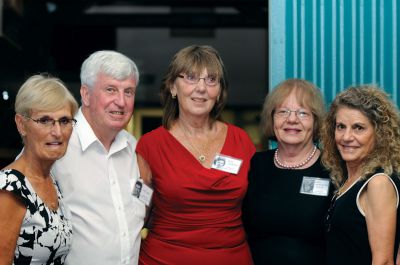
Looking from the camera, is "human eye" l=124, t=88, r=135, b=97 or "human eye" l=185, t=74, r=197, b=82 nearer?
"human eye" l=124, t=88, r=135, b=97

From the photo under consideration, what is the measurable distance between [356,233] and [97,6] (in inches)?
256

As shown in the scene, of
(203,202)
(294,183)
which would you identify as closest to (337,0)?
(294,183)

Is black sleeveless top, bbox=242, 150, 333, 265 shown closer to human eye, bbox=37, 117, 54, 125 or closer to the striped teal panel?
the striped teal panel

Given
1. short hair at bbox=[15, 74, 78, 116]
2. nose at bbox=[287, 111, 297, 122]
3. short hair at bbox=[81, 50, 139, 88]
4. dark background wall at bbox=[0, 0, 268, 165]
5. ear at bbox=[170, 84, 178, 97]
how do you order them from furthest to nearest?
dark background wall at bbox=[0, 0, 268, 165]
ear at bbox=[170, 84, 178, 97]
nose at bbox=[287, 111, 297, 122]
short hair at bbox=[81, 50, 139, 88]
short hair at bbox=[15, 74, 78, 116]

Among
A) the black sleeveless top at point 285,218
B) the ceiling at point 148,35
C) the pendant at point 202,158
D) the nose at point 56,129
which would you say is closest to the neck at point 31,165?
the nose at point 56,129

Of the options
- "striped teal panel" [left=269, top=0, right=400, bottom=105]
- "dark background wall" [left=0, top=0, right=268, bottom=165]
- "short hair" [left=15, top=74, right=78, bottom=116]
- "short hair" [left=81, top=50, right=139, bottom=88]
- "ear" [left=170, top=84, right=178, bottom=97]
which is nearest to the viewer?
"short hair" [left=15, top=74, right=78, bottom=116]

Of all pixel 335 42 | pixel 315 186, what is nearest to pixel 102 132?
pixel 315 186

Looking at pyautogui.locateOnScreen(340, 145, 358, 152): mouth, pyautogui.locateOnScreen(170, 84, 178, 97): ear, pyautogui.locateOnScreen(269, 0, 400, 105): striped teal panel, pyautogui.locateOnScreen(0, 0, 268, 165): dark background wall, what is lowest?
pyautogui.locateOnScreen(340, 145, 358, 152): mouth

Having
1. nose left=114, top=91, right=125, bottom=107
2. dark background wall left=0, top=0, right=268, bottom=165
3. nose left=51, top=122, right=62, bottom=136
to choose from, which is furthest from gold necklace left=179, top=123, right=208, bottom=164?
dark background wall left=0, top=0, right=268, bottom=165

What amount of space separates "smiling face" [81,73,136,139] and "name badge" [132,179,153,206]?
11.7 inches

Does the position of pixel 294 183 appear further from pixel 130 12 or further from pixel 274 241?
pixel 130 12

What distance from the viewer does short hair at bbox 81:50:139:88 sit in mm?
2885

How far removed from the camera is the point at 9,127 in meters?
6.61

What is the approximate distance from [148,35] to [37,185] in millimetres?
6531
